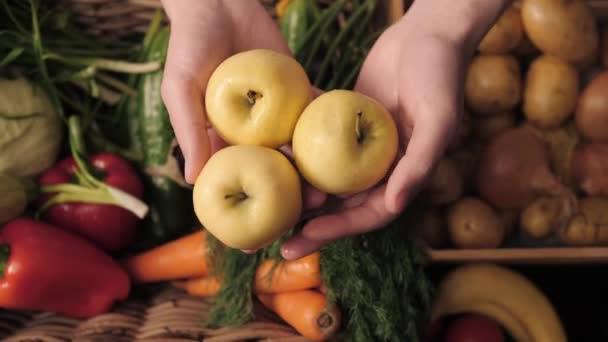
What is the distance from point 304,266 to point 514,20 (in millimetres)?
672

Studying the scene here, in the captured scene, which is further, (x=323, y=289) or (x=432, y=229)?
(x=432, y=229)

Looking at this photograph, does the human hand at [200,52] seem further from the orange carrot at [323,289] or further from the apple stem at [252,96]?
the orange carrot at [323,289]

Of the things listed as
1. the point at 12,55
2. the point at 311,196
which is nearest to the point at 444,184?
the point at 311,196

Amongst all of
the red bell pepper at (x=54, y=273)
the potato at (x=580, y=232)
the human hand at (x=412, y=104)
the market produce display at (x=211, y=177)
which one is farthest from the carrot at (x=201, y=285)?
the potato at (x=580, y=232)

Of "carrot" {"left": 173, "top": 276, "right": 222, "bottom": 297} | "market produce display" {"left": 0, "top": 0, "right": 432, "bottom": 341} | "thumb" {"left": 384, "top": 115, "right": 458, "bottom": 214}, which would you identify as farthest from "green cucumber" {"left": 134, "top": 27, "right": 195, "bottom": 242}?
"thumb" {"left": 384, "top": 115, "right": 458, "bottom": 214}

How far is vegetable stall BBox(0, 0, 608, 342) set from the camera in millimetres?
963

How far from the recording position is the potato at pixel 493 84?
117 centimetres

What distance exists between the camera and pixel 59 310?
1020mm

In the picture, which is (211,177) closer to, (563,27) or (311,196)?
(311,196)

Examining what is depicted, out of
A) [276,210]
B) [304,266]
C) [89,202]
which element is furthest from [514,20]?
[89,202]

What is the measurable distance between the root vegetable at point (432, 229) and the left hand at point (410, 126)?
1.33 feet

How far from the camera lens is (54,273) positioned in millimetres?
1019

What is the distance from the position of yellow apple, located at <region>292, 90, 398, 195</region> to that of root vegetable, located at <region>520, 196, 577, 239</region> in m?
0.60

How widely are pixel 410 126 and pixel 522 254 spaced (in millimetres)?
512
